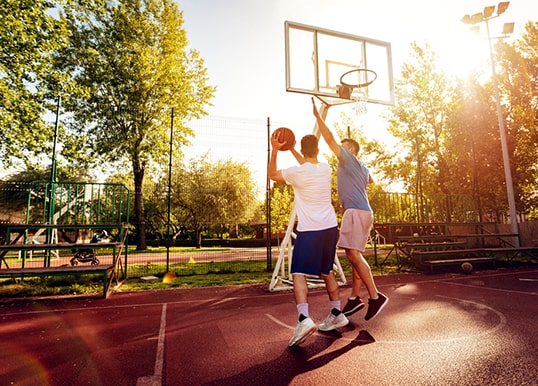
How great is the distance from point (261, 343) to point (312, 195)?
1.59 meters

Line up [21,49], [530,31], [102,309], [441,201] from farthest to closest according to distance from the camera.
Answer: [530,31] → [441,201] → [21,49] → [102,309]

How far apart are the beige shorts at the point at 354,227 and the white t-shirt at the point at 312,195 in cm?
61

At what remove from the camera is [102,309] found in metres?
4.99

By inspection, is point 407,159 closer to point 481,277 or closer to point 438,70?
point 438,70

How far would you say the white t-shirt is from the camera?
326 cm

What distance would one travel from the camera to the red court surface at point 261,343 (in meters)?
2.41

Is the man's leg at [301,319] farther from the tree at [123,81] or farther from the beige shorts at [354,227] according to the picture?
the tree at [123,81]

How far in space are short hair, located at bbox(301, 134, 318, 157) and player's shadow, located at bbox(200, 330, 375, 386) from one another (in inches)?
76.2

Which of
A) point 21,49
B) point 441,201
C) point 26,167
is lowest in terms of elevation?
point 441,201

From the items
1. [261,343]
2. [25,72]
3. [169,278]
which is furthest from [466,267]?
[25,72]

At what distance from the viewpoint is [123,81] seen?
62.0 feet

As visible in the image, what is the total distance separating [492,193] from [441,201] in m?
6.40

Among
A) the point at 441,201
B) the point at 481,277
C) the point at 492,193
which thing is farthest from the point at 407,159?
the point at 481,277

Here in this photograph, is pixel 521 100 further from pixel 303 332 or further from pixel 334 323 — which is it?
Answer: pixel 303 332
